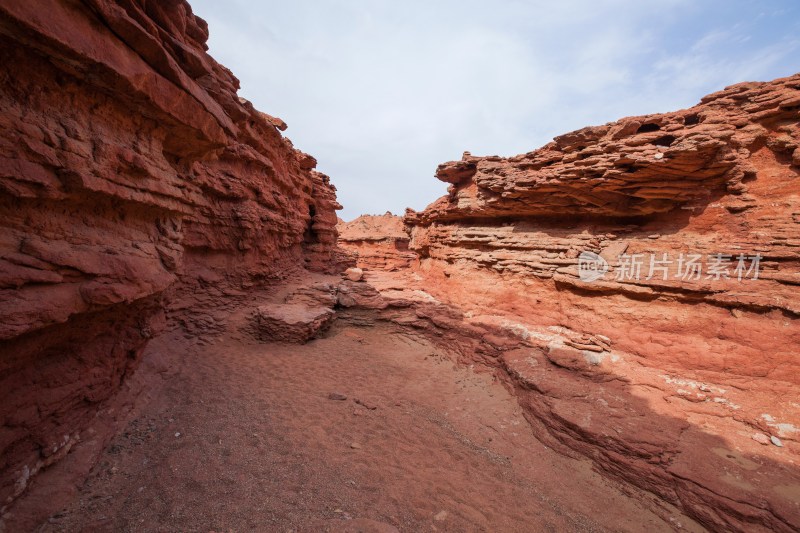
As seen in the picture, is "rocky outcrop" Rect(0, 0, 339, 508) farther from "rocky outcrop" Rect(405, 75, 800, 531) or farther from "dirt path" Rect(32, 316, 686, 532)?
"rocky outcrop" Rect(405, 75, 800, 531)

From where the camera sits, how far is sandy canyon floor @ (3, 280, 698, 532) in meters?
3.37

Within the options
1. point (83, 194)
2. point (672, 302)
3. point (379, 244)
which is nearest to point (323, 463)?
point (83, 194)

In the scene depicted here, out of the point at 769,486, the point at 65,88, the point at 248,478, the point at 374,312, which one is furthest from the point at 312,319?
the point at 769,486

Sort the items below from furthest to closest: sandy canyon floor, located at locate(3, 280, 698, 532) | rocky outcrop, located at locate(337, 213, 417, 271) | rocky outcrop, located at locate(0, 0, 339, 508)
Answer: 1. rocky outcrop, located at locate(337, 213, 417, 271)
2. sandy canyon floor, located at locate(3, 280, 698, 532)
3. rocky outcrop, located at locate(0, 0, 339, 508)

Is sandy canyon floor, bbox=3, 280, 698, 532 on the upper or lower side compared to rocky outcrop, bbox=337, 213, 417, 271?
lower

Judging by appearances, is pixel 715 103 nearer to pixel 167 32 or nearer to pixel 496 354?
pixel 496 354

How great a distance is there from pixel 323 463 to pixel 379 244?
23662 millimetres

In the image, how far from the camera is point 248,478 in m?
3.90

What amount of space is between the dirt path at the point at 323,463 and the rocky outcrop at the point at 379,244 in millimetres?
16213

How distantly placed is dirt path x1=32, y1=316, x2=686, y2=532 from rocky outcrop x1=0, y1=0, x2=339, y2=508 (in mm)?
976

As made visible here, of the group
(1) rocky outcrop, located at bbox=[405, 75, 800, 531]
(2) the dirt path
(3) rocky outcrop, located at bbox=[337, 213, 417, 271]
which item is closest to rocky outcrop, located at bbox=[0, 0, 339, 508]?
(2) the dirt path

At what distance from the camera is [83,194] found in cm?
299

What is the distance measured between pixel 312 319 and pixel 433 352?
404 cm

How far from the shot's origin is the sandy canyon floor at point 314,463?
337 centimetres
